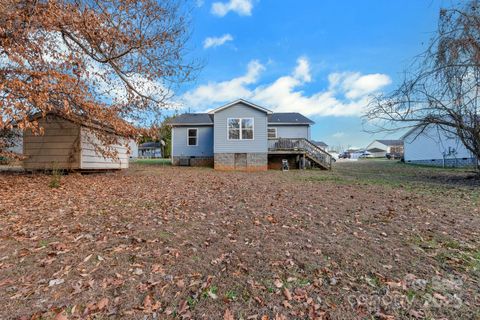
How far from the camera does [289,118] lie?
2266 centimetres

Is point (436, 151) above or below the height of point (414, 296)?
above

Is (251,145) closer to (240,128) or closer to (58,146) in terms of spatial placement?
(240,128)

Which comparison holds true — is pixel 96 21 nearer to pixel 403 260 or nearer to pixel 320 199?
pixel 320 199

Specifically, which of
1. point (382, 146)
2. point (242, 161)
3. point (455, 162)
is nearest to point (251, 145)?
point (242, 161)

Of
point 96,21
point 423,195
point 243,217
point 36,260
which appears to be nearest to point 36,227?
point 36,260

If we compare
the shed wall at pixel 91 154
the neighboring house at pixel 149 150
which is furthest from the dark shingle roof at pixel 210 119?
the neighboring house at pixel 149 150

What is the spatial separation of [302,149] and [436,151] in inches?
582

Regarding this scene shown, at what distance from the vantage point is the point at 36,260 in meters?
3.24

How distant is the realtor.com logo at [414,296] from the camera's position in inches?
100

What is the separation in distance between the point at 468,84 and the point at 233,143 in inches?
469

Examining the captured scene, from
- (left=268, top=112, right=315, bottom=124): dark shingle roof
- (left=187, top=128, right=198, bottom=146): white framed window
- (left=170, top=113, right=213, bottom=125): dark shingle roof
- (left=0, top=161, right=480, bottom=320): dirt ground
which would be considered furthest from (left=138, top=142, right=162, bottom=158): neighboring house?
(left=0, top=161, right=480, bottom=320): dirt ground

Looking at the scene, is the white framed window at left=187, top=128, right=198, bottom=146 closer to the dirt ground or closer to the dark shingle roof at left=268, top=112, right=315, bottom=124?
the dark shingle roof at left=268, top=112, right=315, bottom=124

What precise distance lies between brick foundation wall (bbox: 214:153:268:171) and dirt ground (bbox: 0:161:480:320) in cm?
1149

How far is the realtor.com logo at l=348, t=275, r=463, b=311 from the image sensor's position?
2545mm
